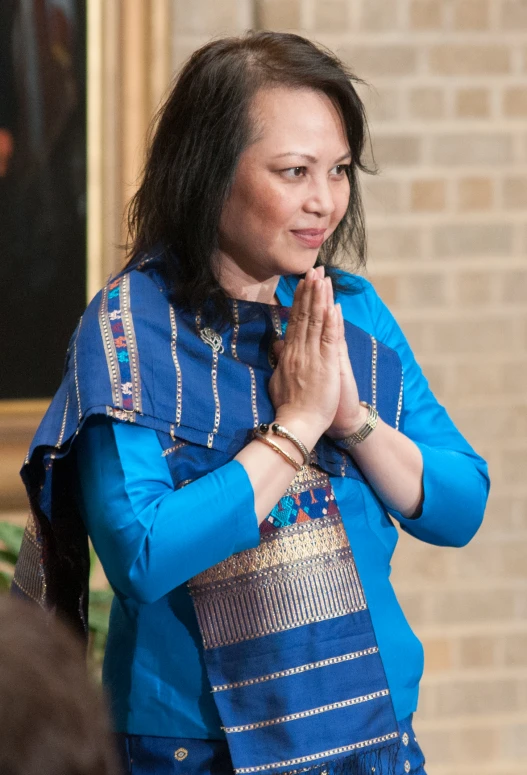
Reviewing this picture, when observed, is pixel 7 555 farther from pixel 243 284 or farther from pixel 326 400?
pixel 326 400

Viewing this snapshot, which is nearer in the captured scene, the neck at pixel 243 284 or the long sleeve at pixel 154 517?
the long sleeve at pixel 154 517

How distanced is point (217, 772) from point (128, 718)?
141mm

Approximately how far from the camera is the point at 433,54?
304 centimetres

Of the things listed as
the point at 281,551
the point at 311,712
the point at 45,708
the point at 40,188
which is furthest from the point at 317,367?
the point at 40,188

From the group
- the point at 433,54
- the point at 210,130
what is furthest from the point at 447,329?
the point at 210,130

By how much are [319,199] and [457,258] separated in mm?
1622

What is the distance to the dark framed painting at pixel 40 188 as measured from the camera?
2.91 m

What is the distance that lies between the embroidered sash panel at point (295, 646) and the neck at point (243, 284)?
0.98 ft

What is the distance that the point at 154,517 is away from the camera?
140cm

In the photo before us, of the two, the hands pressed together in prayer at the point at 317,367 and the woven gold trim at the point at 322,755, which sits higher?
the hands pressed together in prayer at the point at 317,367

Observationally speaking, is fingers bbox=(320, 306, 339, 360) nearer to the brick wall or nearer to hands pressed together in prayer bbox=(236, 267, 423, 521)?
hands pressed together in prayer bbox=(236, 267, 423, 521)

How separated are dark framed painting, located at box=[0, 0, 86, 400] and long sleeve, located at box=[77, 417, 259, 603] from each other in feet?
5.32

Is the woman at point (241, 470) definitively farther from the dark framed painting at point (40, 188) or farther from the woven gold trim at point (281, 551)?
the dark framed painting at point (40, 188)

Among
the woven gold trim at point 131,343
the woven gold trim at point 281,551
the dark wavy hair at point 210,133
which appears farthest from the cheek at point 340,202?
the woven gold trim at point 281,551
